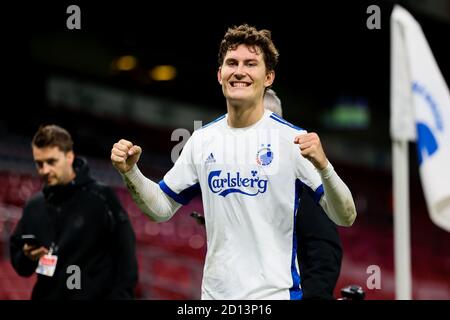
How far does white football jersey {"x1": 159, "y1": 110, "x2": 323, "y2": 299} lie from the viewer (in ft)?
11.0

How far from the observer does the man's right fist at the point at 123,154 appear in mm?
3398

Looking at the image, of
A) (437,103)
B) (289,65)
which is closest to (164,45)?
(289,65)

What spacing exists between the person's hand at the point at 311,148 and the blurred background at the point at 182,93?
5.63m

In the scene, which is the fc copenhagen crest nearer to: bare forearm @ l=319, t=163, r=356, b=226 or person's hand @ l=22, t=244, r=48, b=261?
bare forearm @ l=319, t=163, r=356, b=226

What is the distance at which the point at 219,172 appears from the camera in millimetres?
3500

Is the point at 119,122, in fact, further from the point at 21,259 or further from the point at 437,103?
the point at 437,103

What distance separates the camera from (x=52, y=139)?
17.1 feet

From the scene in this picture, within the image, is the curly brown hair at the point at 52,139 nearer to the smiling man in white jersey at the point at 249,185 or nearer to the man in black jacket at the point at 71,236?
the man in black jacket at the point at 71,236

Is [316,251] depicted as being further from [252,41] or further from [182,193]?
[252,41]

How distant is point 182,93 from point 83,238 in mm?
14996

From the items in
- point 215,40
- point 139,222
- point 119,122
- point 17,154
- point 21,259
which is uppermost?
point 215,40

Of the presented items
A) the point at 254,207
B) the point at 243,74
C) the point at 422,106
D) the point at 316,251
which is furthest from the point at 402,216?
the point at 316,251

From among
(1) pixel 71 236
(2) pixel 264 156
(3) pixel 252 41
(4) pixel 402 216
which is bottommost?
(4) pixel 402 216

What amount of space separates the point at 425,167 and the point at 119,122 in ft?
46.6
